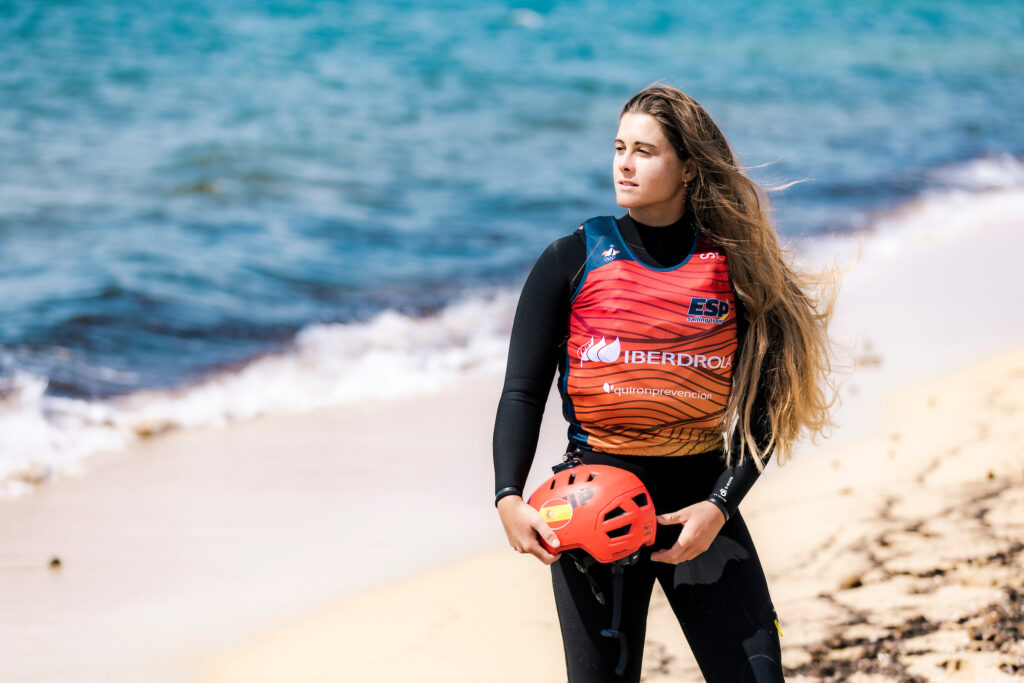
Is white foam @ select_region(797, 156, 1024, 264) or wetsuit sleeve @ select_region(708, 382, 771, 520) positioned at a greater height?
wetsuit sleeve @ select_region(708, 382, 771, 520)

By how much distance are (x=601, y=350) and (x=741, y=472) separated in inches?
20.1

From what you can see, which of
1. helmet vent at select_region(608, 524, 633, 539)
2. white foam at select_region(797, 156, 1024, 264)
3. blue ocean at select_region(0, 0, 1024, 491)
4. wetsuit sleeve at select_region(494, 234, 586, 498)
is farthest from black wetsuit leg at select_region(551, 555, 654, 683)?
white foam at select_region(797, 156, 1024, 264)

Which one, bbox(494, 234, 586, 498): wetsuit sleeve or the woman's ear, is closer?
bbox(494, 234, 586, 498): wetsuit sleeve

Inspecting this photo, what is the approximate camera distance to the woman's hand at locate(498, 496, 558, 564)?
8.40 ft

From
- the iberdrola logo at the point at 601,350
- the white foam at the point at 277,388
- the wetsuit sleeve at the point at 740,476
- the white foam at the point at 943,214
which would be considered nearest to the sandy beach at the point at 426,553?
the white foam at the point at 277,388

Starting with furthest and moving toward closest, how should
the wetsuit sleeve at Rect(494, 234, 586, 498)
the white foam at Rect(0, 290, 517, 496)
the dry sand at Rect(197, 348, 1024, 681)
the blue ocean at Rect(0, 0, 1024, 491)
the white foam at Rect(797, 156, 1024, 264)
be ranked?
1. the white foam at Rect(797, 156, 1024, 264)
2. the blue ocean at Rect(0, 0, 1024, 491)
3. the white foam at Rect(0, 290, 517, 496)
4. the dry sand at Rect(197, 348, 1024, 681)
5. the wetsuit sleeve at Rect(494, 234, 586, 498)

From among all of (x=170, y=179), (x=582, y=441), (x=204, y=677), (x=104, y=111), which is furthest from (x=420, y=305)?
(x=104, y=111)

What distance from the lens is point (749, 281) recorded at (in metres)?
2.85

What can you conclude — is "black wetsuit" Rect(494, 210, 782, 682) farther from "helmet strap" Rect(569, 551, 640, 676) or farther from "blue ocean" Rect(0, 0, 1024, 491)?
"blue ocean" Rect(0, 0, 1024, 491)

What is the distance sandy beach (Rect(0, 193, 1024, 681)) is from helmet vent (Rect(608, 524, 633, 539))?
1.50 meters

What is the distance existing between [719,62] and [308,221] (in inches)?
616

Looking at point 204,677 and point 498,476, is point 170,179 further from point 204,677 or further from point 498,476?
point 498,476

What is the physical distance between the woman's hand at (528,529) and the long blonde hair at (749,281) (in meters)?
0.63

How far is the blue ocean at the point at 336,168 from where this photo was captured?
823 centimetres
